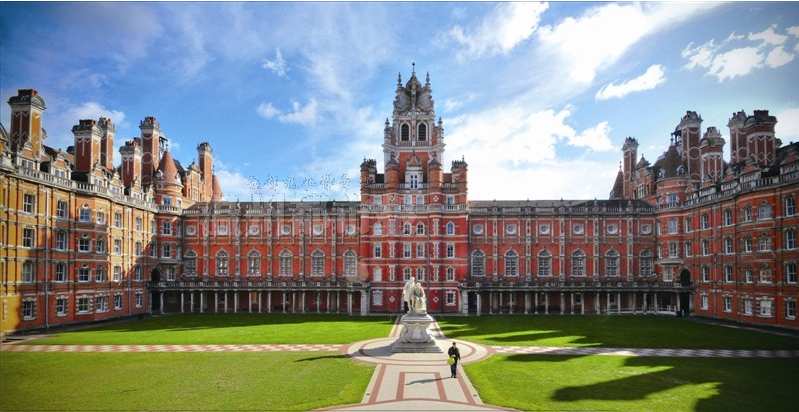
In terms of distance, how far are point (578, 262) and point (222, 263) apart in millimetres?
51083

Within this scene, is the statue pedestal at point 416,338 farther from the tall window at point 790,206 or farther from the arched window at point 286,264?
the arched window at point 286,264

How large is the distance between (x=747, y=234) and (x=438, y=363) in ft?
135

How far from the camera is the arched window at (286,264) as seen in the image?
70812 millimetres

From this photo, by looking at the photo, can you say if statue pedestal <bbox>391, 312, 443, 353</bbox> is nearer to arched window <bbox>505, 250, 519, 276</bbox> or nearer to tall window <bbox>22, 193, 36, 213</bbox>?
arched window <bbox>505, 250, 519, 276</bbox>

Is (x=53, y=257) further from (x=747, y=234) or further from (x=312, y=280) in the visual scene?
(x=747, y=234)

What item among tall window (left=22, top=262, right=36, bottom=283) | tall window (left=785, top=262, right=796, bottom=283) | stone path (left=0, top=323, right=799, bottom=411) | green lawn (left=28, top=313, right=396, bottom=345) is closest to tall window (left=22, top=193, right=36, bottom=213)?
tall window (left=22, top=262, right=36, bottom=283)

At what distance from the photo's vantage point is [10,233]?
144ft

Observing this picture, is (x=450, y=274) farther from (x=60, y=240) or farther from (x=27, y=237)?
(x=27, y=237)

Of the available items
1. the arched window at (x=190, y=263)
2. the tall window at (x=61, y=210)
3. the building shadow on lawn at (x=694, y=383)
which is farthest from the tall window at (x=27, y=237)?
the building shadow on lawn at (x=694, y=383)

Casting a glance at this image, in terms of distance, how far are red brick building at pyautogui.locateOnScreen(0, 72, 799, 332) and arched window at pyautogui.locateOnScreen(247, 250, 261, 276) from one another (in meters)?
0.21

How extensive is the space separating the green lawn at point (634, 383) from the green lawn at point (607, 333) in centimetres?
642

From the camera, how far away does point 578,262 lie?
6900cm

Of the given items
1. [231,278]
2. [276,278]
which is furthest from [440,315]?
[231,278]

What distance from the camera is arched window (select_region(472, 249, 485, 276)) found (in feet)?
226
